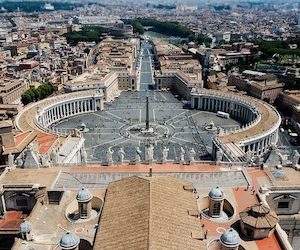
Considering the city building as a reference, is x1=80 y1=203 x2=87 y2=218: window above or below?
above

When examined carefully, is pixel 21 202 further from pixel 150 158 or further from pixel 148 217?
pixel 148 217

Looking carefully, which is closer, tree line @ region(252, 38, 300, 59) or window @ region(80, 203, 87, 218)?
window @ region(80, 203, 87, 218)

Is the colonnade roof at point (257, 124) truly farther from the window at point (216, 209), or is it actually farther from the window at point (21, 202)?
the window at point (21, 202)

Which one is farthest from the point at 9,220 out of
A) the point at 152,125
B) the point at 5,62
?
the point at 5,62

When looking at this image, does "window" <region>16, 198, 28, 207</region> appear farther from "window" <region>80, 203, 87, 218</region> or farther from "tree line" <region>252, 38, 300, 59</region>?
"tree line" <region>252, 38, 300, 59</region>

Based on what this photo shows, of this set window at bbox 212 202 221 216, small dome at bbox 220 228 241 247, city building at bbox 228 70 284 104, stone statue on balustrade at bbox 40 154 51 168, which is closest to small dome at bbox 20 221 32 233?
stone statue on balustrade at bbox 40 154 51 168

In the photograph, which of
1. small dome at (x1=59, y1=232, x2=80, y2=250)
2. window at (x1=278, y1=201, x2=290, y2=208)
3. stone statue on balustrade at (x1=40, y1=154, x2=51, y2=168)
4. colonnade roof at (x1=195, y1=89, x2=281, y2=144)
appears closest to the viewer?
small dome at (x1=59, y1=232, x2=80, y2=250)

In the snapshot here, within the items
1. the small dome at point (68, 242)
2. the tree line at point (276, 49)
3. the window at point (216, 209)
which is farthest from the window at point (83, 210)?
the tree line at point (276, 49)

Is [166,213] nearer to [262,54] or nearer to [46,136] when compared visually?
[46,136]
